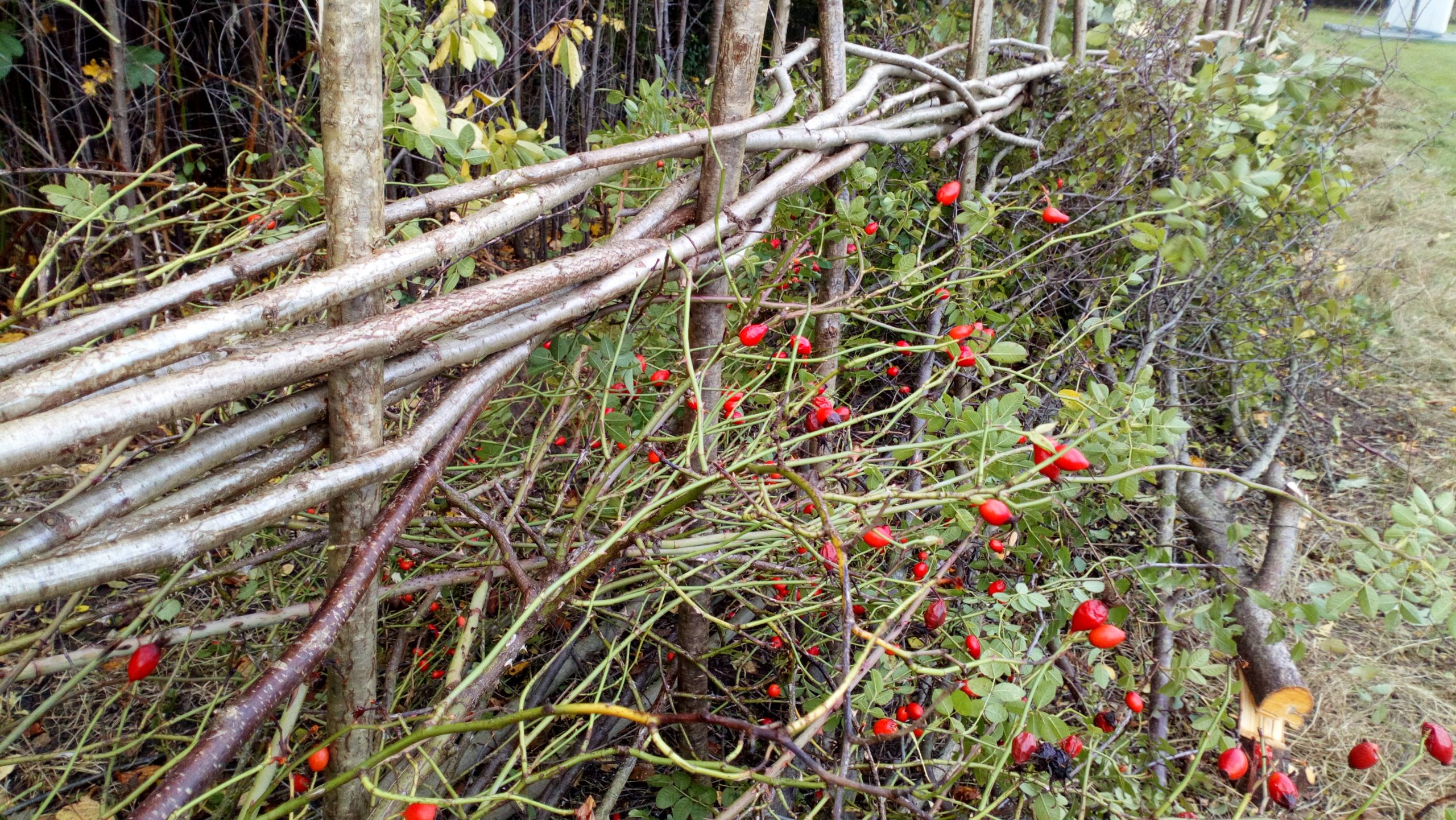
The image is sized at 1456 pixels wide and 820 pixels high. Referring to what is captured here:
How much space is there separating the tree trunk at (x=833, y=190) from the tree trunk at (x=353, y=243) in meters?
0.88

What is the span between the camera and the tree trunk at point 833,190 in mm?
1656

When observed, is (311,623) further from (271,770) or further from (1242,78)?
(1242,78)

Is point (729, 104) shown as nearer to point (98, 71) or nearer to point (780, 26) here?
point (780, 26)

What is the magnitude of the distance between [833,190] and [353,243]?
Answer: 108 cm

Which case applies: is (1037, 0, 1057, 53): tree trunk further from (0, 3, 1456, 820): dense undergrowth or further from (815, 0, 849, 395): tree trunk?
(815, 0, 849, 395): tree trunk

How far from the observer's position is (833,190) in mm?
1712

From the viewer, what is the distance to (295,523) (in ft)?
4.50

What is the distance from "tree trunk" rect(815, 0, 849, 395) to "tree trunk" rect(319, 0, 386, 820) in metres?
0.88

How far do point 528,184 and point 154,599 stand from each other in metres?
0.85

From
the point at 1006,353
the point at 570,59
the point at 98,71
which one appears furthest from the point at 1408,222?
the point at 98,71

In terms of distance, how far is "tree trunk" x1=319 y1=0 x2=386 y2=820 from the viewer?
2.70ft

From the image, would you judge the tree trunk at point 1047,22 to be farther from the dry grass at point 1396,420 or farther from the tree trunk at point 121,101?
the tree trunk at point 121,101

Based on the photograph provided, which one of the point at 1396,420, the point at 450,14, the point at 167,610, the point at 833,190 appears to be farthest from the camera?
the point at 1396,420

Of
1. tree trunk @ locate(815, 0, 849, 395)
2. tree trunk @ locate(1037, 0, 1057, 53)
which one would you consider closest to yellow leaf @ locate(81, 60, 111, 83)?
tree trunk @ locate(815, 0, 849, 395)
